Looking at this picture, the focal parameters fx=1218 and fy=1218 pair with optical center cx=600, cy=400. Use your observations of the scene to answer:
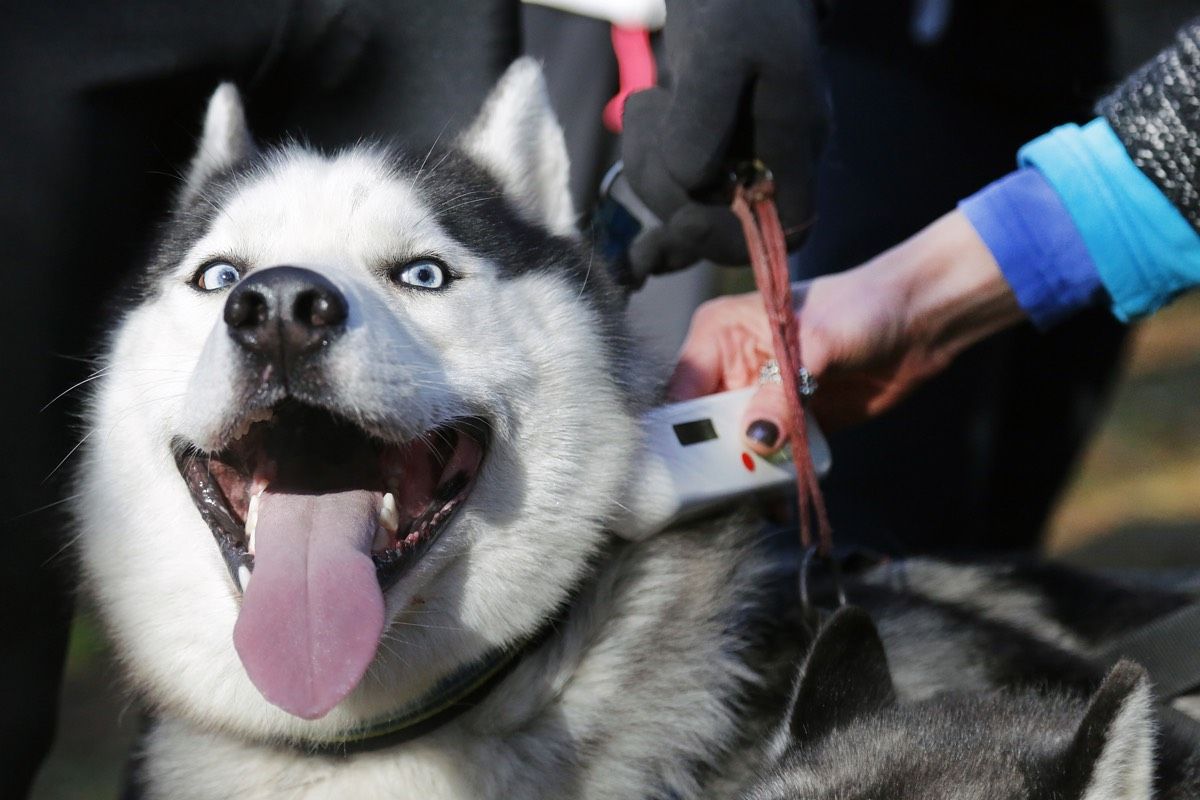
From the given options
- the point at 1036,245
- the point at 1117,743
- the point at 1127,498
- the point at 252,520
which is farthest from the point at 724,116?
the point at 1127,498

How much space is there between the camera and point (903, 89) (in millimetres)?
3287

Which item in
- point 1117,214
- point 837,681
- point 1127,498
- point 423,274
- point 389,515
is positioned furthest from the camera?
point 1127,498

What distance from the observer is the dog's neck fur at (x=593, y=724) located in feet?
6.04

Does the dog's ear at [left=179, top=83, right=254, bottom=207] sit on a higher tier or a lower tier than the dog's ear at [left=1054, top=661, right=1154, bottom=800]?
higher

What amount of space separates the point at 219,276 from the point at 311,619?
0.62 meters

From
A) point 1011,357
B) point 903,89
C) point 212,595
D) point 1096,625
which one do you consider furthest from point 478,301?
point 1011,357

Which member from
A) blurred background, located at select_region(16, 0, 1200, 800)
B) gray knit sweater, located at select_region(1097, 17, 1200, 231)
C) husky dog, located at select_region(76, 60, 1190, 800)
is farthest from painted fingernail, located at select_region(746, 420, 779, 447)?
blurred background, located at select_region(16, 0, 1200, 800)

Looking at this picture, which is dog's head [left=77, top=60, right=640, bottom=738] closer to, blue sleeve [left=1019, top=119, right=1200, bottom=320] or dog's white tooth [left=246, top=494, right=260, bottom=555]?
dog's white tooth [left=246, top=494, right=260, bottom=555]

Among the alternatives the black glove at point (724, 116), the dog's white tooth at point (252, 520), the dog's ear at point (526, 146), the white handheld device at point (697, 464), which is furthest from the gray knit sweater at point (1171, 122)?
the dog's white tooth at point (252, 520)

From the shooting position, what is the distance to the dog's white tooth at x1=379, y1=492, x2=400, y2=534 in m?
1.78

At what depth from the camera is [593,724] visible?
1.89 meters

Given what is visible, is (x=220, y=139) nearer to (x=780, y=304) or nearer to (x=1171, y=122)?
(x=780, y=304)

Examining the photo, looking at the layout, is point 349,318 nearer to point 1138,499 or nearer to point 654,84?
point 654,84

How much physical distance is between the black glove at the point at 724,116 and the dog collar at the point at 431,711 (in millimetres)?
876
